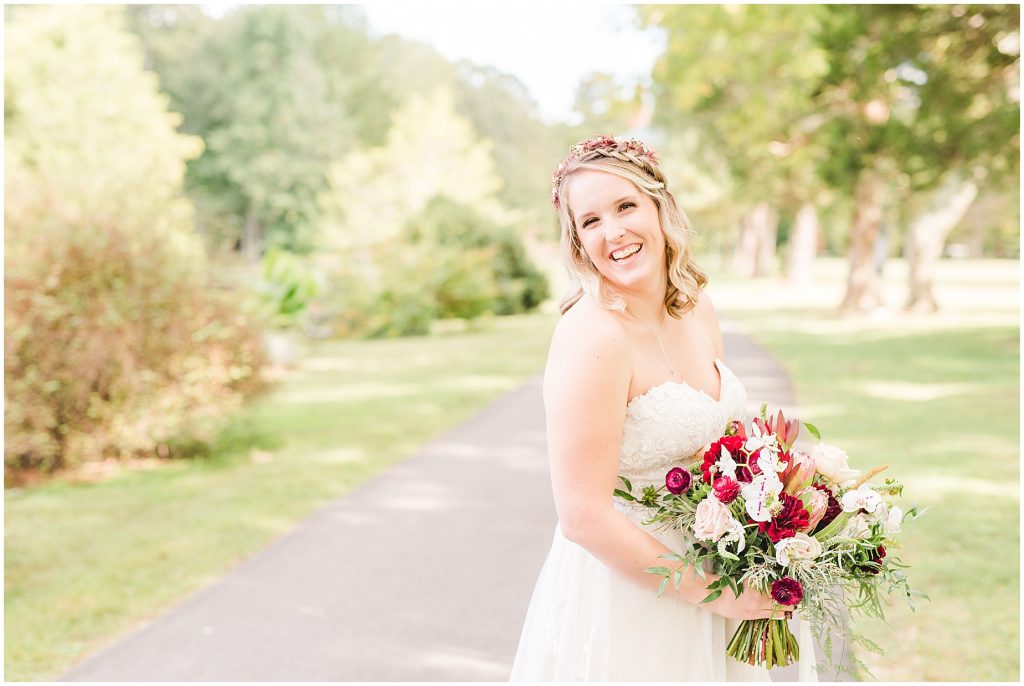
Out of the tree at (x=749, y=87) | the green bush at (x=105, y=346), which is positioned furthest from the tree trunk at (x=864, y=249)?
the green bush at (x=105, y=346)

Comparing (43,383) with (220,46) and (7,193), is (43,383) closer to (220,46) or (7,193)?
(7,193)

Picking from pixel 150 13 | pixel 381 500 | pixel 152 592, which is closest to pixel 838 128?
pixel 381 500

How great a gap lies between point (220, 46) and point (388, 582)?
1872 inches

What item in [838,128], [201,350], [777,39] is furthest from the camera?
[777,39]

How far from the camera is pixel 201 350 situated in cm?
840

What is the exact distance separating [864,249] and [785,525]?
77.0ft

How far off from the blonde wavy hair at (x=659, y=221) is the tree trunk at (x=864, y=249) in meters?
22.4

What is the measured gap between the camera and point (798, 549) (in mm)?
2166

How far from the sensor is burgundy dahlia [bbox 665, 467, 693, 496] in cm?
227

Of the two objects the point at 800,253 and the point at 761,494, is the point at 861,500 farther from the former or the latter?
the point at 800,253

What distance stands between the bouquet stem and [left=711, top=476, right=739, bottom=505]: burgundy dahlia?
1.47ft

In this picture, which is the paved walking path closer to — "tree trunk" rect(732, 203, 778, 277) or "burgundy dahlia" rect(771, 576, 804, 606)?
"burgundy dahlia" rect(771, 576, 804, 606)

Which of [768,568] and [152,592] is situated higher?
[768,568]

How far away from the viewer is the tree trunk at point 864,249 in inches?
917
